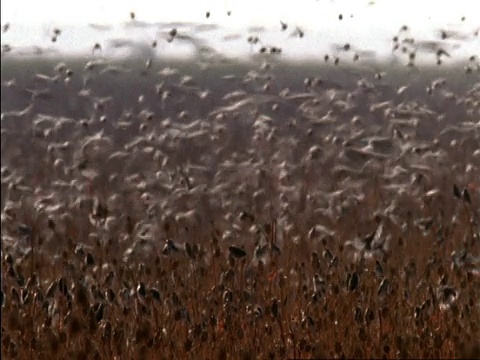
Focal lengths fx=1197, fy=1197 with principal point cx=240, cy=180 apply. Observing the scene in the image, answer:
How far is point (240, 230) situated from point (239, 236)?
3 centimetres

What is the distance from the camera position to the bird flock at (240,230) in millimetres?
3779

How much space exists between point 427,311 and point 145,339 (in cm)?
93

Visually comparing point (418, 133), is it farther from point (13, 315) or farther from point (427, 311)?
point (13, 315)

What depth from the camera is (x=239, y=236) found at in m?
4.41

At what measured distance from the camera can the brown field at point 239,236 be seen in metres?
3.77

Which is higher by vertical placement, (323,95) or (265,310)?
(323,95)

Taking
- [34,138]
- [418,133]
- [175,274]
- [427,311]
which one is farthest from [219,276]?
[418,133]

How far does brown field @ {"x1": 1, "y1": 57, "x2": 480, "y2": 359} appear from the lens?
3773mm

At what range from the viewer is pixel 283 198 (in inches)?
177

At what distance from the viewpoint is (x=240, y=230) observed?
14.5 ft

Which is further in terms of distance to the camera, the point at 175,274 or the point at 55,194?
the point at 55,194

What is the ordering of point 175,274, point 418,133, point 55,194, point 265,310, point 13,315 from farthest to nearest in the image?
point 418,133 < point 55,194 < point 175,274 < point 265,310 < point 13,315

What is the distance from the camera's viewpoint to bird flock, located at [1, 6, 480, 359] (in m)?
3.78

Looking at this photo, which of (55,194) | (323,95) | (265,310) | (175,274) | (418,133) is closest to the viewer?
(265,310)
